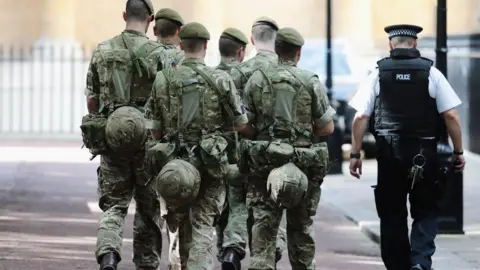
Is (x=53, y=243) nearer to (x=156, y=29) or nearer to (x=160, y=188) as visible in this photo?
(x=156, y=29)

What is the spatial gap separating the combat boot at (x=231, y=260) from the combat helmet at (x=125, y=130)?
1.26m

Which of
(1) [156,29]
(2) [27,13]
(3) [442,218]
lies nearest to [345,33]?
(2) [27,13]

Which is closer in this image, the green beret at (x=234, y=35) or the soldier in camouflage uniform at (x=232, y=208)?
the soldier in camouflage uniform at (x=232, y=208)

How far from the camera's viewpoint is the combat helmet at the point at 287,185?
926cm

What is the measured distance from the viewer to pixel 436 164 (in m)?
9.94

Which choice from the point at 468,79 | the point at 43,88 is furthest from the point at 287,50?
the point at 43,88

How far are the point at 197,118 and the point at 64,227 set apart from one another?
534 centimetres

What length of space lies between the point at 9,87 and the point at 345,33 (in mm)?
10620

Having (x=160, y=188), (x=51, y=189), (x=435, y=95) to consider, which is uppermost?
(x=435, y=95)

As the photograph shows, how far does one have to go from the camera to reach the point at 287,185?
9.25 meters

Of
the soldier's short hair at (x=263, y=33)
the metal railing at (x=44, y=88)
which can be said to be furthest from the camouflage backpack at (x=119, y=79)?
the metal railing at (x=44, y=88)

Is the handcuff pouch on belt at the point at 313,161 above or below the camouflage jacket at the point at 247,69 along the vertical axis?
below

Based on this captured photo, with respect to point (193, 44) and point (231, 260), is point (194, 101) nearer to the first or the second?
point (193, 44)

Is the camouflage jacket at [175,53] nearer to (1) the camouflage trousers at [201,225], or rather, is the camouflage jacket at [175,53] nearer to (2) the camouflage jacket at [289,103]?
(2) the camouflage jacket at [289,103]
